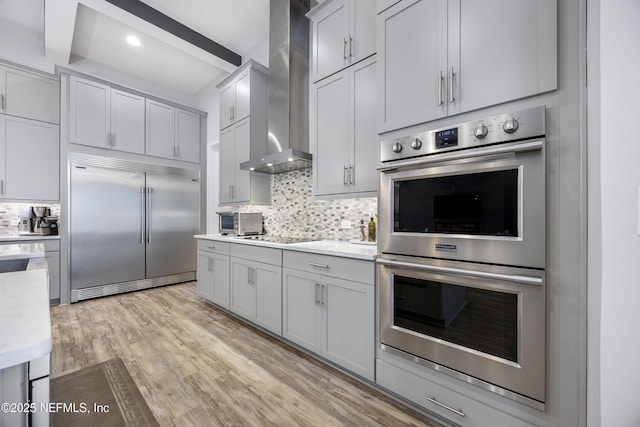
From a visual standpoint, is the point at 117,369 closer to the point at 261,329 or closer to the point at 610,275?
the point at 261,329

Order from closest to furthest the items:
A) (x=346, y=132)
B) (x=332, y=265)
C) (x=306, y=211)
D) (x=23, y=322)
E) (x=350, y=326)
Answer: (x=23, y=322) → (x=350, y=326) → (x=332, y=265) → (x=346, y=132) → (x=306, y=211)

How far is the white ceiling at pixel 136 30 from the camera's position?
3.07m

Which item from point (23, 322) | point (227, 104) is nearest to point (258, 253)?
point (23, 322)

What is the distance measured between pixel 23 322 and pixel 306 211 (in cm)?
265

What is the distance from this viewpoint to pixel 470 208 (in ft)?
4.71

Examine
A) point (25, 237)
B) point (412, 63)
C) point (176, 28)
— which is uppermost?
point (176, 28)

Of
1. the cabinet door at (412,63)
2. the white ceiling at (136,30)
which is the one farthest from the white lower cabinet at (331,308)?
the white ceiling at (136,30)

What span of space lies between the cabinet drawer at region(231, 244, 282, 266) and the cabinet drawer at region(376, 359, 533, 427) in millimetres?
1192

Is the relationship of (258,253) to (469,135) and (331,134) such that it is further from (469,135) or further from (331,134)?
(469,135)

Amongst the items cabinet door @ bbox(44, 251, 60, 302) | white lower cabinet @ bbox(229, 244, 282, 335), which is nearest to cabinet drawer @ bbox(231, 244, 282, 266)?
white lower cabinet @ bbox(229, 244, 282, 335)

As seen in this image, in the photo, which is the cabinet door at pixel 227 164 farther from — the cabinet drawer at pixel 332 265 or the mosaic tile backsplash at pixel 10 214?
the mosaic tile backsplash at pixel 10 214

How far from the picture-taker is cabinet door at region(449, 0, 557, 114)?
3.96 feet

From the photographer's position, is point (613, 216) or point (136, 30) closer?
point (613, 216)

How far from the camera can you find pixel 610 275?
106 centimetres
